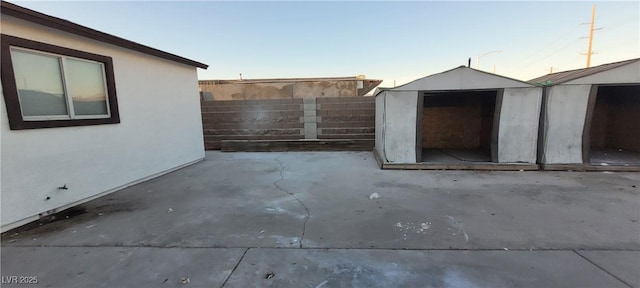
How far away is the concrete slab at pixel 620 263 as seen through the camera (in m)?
1.77

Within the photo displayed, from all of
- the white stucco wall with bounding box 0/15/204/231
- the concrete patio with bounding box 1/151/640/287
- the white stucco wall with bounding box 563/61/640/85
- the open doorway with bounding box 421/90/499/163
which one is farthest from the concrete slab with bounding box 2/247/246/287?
the white stucco wall with bounding box 563/61/640/85

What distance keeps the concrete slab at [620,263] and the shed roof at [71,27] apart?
598 centimetres

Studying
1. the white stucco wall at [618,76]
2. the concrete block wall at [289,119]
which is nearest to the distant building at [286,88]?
the concrete block wall at [289,119]

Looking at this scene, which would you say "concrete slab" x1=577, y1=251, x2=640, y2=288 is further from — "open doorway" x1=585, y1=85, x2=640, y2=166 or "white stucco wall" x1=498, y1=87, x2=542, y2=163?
"open doorway" x1=585, y1=85, x2=640, y2=166

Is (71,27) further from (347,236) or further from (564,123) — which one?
(564,123)

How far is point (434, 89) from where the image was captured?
16.2ft

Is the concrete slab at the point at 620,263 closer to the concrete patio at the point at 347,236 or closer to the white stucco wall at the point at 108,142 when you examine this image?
the concrete patio at the point at 347,236

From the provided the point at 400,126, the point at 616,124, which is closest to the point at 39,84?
the point at 400,126

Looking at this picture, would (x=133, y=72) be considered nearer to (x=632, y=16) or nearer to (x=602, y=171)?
(x=602, y=171)

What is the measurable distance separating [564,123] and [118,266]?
23.0 feet

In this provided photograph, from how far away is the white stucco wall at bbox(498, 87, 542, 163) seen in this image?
482 centimetres

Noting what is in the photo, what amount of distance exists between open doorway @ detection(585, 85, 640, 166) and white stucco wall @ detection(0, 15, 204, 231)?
29.0 feet

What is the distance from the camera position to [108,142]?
13.1 ft

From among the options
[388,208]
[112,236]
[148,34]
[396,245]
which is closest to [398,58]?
[148,34]
